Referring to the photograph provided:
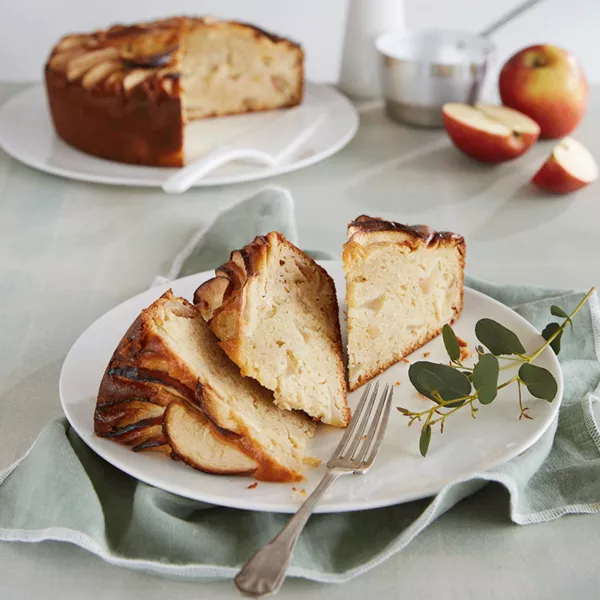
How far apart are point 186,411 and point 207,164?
5.10ft

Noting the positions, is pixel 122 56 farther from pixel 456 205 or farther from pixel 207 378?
pixel 207 378

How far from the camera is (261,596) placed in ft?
4.11

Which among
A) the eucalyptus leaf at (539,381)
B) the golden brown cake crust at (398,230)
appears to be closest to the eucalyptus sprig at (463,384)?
the eucalyptus leaf at (539,381)

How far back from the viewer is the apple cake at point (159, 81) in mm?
3027

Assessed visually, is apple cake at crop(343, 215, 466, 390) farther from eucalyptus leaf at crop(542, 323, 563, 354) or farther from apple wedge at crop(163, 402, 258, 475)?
apple wedge at crop(163, 402, 258, 475)

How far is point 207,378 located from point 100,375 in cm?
32

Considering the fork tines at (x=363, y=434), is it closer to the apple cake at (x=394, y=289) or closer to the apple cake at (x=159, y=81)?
the apple cake at (x=394, y=289)

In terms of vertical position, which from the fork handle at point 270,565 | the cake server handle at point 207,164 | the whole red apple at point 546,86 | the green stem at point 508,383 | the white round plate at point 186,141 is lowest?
the white round plate at point 186,141

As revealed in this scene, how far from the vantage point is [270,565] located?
1.29 meters

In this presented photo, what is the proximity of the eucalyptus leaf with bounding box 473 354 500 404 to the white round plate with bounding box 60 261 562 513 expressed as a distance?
65 mm

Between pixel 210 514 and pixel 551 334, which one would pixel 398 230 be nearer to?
pixel 551 334

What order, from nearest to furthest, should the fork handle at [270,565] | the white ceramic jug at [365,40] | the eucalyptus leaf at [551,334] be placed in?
the fork handle at [270,565] < the eucalyptus leaf at [551,334] < the white ceramic jug at [365,40]

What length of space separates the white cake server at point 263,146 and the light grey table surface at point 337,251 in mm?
91

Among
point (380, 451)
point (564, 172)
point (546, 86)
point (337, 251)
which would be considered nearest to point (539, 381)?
point (380, 451)
